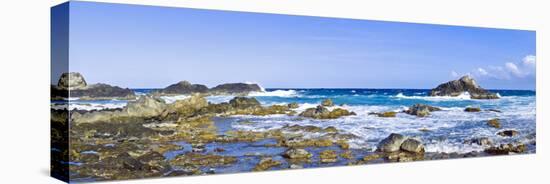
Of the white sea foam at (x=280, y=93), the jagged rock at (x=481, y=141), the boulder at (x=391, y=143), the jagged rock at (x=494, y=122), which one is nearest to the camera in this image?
the white sea foam at (x=280, y=93)

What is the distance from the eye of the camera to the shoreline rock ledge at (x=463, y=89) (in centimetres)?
1316

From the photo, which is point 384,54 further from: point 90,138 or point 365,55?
point 90,138

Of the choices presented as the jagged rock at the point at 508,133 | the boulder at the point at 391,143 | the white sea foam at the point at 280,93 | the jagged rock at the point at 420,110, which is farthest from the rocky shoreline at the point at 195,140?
the jagged rock at the point at 508,133

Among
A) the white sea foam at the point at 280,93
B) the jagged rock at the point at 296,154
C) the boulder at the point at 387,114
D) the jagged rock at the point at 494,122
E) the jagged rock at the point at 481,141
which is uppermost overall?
the white sea foam at the point at 280,93

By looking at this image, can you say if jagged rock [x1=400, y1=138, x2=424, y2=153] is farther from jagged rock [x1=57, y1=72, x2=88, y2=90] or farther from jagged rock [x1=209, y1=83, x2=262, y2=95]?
jagged rock [x1=57, y1=72, x2=88, y2=90]

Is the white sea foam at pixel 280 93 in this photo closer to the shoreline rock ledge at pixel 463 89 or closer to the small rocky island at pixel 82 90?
the small rocky island at pixel 82 90

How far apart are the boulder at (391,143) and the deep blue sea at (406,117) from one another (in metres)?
0.07

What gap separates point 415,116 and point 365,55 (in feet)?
4.43

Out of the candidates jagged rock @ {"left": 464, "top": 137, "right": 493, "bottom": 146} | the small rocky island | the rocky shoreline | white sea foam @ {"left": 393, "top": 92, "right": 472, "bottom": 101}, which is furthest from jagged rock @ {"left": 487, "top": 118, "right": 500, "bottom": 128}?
the small rocky island

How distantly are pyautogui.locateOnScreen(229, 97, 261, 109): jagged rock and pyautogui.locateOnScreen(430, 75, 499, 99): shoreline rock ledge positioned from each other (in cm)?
333

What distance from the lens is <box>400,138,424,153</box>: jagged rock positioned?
1259cm

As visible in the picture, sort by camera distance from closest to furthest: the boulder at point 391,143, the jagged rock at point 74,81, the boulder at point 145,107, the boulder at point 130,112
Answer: the jagged rock at point 74,81 < the boulder at point 130,112 < the boulder at point 145,107 < the boulder at point 391,143

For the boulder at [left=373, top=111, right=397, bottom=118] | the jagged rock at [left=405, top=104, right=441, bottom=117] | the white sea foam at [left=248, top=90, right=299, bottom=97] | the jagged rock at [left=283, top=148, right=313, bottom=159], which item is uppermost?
the white sea foam at [left=248, top=90, right=299, bottom=97]

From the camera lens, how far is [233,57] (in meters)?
11.2
